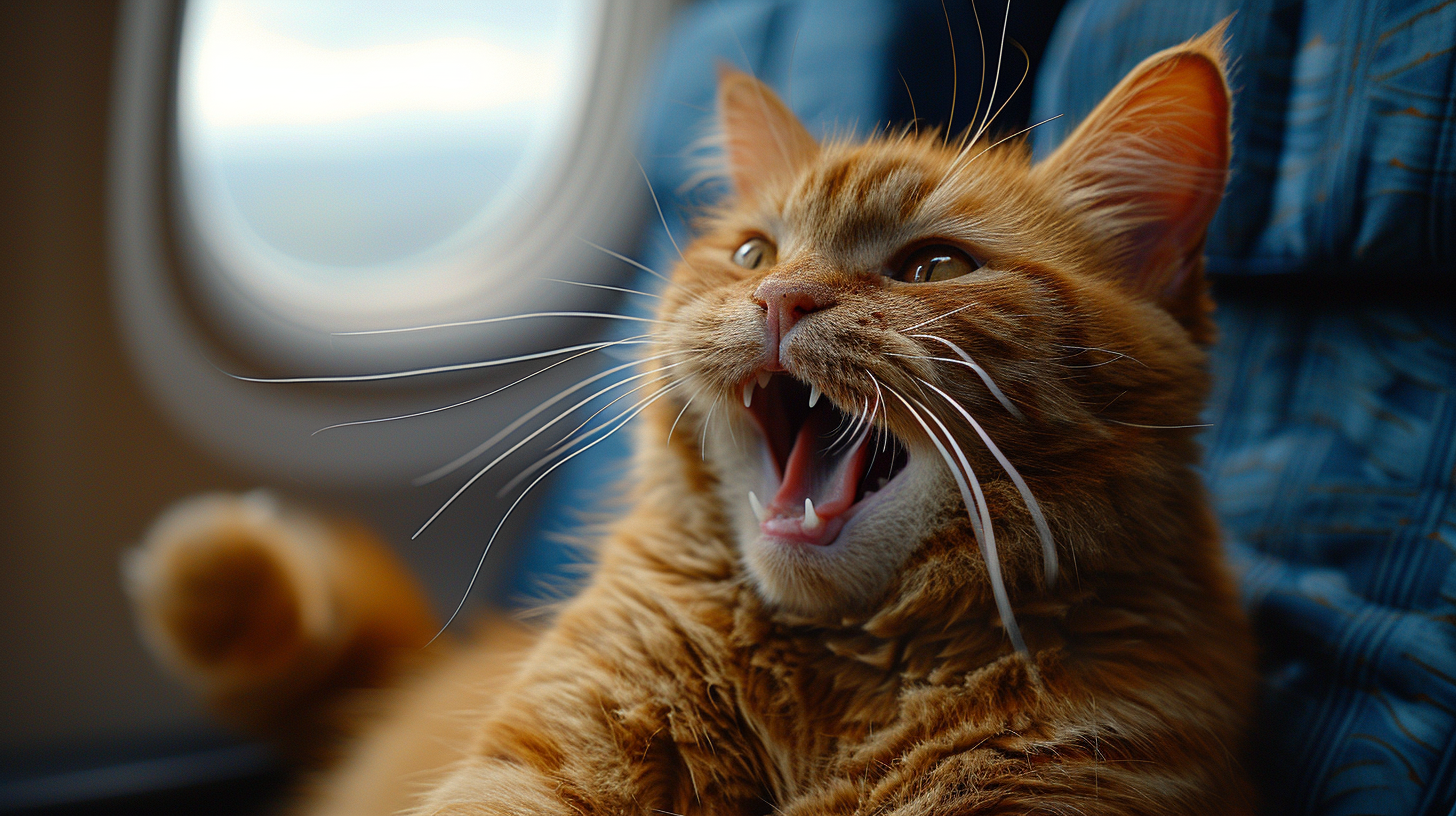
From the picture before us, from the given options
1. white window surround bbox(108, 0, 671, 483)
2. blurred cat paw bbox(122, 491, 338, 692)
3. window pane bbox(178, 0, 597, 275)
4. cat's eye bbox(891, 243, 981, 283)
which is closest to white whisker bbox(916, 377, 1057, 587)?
cat's eye bbox(891, 243, 981, 283)

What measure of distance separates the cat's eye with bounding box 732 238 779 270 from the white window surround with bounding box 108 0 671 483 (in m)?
0.74

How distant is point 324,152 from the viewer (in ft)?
4.22

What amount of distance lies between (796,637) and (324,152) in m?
1.17

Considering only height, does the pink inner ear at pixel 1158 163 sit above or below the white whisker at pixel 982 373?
above

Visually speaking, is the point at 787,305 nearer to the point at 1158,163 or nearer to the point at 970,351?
the point at 970,351

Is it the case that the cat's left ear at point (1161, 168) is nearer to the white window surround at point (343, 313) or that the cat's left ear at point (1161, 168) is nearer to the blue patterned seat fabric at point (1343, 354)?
the blue patterned seat fabric at point (1343, 354)

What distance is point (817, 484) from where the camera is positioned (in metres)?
0.57

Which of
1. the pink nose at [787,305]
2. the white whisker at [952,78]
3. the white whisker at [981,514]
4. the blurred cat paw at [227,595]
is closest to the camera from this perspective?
the white whisker at [981,514]

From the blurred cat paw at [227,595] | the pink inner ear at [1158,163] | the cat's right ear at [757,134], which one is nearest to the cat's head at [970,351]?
the pink inner ear at [1158,163]

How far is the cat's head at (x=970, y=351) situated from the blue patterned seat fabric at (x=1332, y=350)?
0.13 metres

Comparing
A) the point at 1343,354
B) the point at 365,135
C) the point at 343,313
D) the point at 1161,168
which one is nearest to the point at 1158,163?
the point at 1161,168

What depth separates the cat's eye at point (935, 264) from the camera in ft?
1.90

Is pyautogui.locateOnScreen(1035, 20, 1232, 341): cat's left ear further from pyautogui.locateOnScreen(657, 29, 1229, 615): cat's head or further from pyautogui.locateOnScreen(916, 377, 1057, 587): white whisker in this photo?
pyautogui.locateOnScreen(916, 377, 1057, 587): white whisker

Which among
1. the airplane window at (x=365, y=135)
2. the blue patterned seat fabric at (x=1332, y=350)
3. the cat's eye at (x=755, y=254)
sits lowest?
the blue patterned seat fabric at (x=1332, y=350)
